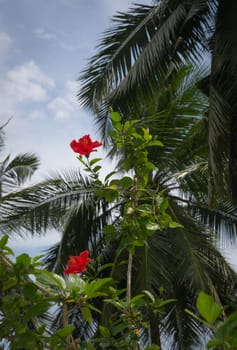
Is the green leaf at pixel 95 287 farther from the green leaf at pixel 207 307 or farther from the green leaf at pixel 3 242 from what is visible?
the green leaf at pixel 207 307

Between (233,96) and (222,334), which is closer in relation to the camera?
(222,334)

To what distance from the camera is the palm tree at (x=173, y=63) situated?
16.5ft

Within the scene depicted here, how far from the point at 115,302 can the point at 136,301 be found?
2.8 inches

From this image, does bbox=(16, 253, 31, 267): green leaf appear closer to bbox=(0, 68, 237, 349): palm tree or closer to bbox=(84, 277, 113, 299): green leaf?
bbox=(84, 277, 113, 299): green leaf

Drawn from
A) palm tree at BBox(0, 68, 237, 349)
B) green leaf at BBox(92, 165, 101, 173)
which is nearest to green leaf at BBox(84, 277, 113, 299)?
green leaf at BBox(92, 165, 101, 173)

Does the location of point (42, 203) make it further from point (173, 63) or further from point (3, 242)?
point (3, 242)

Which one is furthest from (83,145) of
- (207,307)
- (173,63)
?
(173,63)

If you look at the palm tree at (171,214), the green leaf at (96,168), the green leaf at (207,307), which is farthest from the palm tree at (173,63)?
the green leaf at (207,307)

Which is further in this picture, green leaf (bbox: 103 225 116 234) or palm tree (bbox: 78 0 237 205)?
palm tree (bbox: 78 0 237 205)

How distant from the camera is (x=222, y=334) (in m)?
1.09

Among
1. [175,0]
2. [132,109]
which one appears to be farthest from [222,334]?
[175,0]

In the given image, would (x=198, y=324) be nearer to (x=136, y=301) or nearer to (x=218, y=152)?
(x=218, y=152)

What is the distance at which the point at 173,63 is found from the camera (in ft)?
19.4

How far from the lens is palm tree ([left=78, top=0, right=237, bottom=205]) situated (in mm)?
5020
